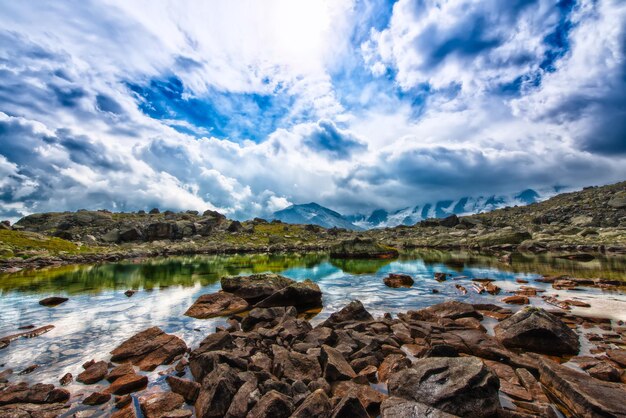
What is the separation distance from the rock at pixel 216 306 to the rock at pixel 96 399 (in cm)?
1072

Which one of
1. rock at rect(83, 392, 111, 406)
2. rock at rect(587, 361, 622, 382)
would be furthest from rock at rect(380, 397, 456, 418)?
rock at rect(83, 392, 111, 406)

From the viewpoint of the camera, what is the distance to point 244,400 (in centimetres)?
886

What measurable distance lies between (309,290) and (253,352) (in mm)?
11171

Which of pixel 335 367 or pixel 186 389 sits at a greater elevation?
pixel 335 367

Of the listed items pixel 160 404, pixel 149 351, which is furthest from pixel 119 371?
pixel 160 404

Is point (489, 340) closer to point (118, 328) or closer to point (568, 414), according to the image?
point (568, 414)

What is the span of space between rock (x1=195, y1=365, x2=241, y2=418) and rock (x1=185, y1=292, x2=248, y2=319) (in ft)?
39.3

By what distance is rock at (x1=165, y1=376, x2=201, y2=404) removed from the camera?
1003cm

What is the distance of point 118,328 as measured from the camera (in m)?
18.5

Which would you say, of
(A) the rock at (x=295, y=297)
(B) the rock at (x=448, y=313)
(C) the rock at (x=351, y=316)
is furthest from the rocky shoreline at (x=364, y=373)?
(A) the rock at (x=295, y=297)

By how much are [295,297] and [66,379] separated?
14.5 metres

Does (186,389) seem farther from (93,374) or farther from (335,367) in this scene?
(335,367)

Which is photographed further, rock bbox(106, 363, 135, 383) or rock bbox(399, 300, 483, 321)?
rock bbox(399, 300, 483, 321)

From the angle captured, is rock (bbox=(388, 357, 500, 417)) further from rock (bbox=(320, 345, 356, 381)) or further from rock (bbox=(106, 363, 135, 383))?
rock (bbox=(106, 363, 135, 383))
